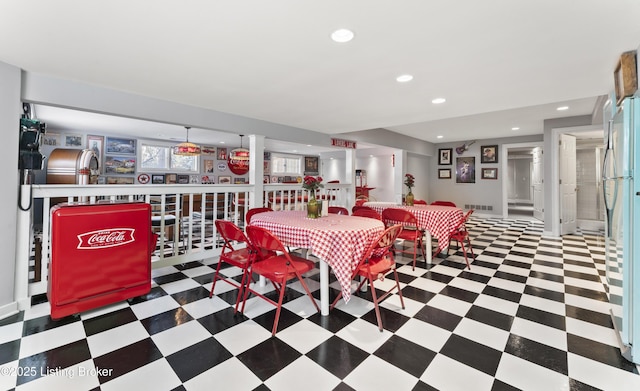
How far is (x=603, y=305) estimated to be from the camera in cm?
247

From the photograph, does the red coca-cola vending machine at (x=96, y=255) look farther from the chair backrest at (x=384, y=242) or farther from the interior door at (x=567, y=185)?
the interior door at (x=567, y=185)

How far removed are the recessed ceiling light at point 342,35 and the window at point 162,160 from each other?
7.63 meters

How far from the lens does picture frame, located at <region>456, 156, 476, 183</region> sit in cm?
847

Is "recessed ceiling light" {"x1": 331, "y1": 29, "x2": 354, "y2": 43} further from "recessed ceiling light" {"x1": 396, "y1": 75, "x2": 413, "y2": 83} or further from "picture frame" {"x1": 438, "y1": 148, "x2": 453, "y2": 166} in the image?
"picture frame" {"x1": 438, "y1": 148, "x2": 453, "y2": 166}

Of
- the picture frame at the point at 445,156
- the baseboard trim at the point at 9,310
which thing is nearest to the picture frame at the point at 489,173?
the picture frame at the point at 445,156

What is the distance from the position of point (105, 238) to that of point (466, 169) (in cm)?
921

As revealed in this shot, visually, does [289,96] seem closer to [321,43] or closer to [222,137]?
[321,43]

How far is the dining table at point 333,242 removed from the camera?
2125 millimetres

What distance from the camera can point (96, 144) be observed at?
22.1 feet

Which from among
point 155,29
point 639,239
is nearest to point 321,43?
point 155,29

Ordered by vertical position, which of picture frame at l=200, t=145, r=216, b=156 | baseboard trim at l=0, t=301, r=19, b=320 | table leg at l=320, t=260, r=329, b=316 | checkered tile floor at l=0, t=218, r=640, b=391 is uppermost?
picture frame at l=200, t=145, r=216, b=156

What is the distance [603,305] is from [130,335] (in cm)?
410

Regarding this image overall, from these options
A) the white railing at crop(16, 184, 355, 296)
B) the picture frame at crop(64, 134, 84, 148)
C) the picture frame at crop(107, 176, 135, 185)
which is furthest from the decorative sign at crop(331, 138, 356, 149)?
the picture frame at crop(64, 134, 84, 148)

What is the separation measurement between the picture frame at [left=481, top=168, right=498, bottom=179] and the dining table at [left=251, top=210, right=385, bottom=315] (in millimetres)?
7289
